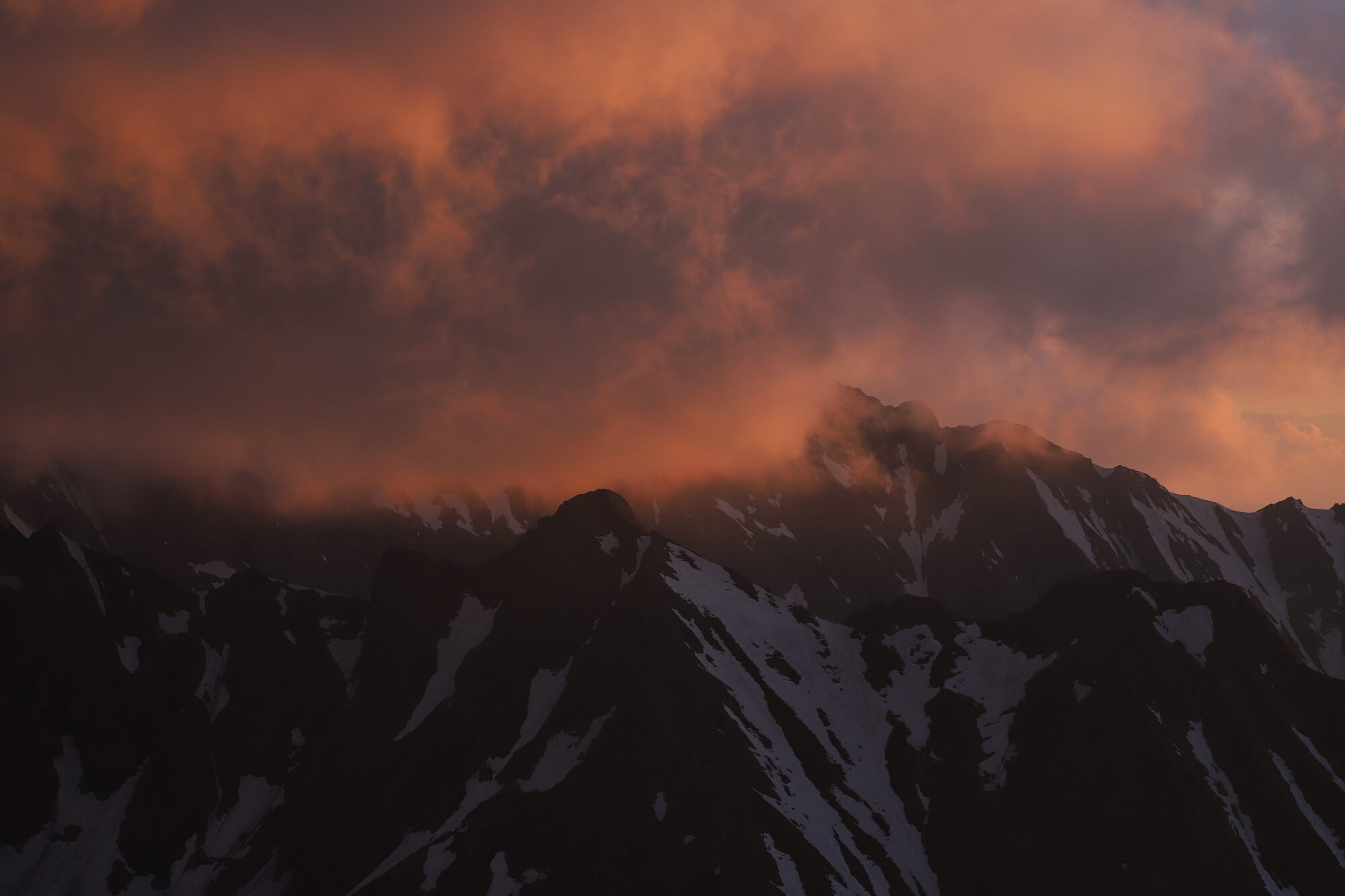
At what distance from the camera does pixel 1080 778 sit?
121688 millimetres

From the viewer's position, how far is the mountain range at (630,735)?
11219 centimetres

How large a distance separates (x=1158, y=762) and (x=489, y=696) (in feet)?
262

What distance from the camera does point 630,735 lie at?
120 meters

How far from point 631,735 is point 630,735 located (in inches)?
6.0

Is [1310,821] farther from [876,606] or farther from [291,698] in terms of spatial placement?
[291,698]

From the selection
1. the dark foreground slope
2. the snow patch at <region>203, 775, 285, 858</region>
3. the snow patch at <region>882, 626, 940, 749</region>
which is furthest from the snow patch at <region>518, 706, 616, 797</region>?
the snow patch at <region>203, 775, 285, 858</region>

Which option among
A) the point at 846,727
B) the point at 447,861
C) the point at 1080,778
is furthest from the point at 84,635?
the point at 1080,778

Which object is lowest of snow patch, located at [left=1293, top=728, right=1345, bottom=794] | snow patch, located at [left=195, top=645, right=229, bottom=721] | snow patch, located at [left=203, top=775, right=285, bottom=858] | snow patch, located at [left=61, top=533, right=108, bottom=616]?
snow patch, located at [left=203, top=775, right=285, bottom=858]

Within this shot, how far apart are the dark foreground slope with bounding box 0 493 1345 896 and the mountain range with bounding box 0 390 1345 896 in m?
0.39

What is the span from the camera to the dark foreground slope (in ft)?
368

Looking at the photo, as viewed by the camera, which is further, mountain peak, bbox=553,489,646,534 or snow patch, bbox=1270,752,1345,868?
mountain peak, bbox=553,489,646,534

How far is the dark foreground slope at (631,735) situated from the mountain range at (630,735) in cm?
39

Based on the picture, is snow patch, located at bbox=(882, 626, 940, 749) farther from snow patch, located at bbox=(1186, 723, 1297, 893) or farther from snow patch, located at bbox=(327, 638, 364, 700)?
snow patch, located at bbox=(327, 638, 364, 700)

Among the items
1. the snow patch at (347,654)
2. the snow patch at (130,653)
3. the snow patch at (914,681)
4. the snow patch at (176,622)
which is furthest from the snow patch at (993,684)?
the snow patch at (130,653)
